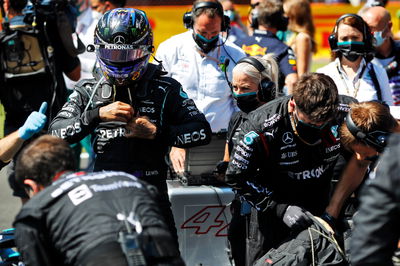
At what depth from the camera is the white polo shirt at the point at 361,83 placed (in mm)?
5883

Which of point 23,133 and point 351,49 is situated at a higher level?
point 351,49

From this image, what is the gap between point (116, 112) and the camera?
4125 mm

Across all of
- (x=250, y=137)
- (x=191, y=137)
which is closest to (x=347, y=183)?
Result: (x=250, y=137)

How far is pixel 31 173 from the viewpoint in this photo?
316 cm

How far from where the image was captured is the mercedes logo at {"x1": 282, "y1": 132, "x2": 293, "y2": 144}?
4285 millimetres

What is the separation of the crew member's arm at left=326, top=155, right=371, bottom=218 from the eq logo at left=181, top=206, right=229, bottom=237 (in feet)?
3.95

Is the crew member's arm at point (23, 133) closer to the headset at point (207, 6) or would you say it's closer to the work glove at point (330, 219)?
the work glove at point (330, 219)

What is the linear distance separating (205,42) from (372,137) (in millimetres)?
2388

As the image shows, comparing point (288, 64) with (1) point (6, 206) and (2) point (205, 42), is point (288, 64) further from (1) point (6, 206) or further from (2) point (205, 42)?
(1) point (6, 206)

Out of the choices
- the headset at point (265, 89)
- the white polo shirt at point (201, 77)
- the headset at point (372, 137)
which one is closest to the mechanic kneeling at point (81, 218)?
the headset at point (372, 137)

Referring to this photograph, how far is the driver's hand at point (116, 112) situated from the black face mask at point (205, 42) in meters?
2.05

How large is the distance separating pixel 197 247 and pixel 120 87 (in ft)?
5.48

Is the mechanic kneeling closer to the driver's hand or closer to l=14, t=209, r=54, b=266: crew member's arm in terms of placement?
l=14, t=209, r=54, b=266: crew member's arm

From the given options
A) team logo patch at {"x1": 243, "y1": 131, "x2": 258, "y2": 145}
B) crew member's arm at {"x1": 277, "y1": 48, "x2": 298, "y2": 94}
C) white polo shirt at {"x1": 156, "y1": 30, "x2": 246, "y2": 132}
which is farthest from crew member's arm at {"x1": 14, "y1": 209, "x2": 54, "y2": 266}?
crew member's arm at {"x1": 277, "y1": 48, "x2": 298, "y2": 94}
